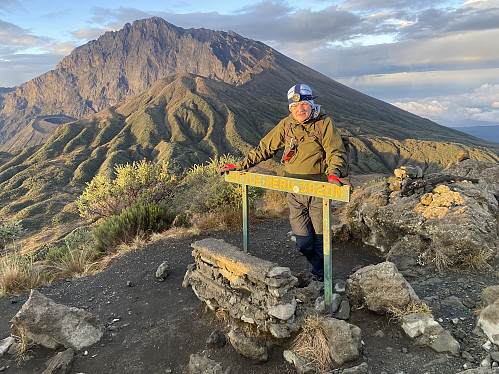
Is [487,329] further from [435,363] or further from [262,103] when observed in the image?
[262,103]

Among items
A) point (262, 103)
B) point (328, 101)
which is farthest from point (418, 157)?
point (328, 101)

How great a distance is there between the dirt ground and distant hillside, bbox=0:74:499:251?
32.5 meters

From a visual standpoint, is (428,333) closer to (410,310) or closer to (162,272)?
(410,310)

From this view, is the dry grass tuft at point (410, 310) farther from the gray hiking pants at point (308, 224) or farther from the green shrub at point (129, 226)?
the green shrub at point (129, 226)

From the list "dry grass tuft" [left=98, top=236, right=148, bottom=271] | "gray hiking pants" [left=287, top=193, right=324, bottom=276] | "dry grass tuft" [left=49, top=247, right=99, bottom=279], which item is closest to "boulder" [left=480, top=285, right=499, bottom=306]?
"gray hiking pants" [left=287, top=193, right=324, bottom=276]

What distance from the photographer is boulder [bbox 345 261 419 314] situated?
318 centimetres

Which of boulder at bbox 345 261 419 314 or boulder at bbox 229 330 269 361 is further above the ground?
boulder at bbox 345 261 419 314

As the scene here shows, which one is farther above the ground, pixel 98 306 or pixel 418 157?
pixel 98 306

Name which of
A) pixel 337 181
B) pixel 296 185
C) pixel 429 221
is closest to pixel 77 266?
pixel 296 185

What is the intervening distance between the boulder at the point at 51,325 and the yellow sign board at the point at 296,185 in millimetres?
2403

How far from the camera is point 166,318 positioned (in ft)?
13.2

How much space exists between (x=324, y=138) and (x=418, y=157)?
69541 millimetres

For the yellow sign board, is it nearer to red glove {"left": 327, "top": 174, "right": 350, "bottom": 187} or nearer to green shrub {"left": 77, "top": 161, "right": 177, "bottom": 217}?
red glove {"left": 327, "top": 174, "right": 350, "bottom": 187}

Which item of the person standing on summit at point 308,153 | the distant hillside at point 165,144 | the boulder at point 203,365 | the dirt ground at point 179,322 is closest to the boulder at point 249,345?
the dirt ground at point 179,322
